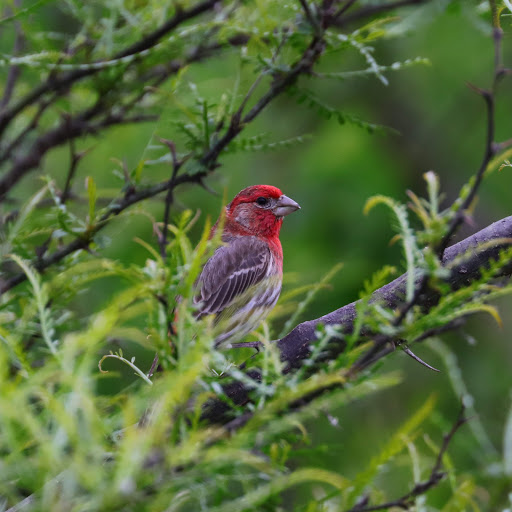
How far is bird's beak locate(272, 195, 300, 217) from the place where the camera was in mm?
5594

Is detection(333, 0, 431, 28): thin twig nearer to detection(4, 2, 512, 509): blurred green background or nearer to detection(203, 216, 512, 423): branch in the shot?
detection(203, 216, 512, 423): branch

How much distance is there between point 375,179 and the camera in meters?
7.67

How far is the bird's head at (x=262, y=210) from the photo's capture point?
18.5 feet

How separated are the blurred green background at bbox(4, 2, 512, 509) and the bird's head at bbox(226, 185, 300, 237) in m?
0.90

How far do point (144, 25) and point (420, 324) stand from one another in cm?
238

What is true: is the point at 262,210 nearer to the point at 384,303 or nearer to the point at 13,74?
the point at 13,74

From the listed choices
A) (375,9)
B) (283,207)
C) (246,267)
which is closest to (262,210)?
(283,207)

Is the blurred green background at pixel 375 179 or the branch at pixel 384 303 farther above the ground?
the branch at pixel 384 303

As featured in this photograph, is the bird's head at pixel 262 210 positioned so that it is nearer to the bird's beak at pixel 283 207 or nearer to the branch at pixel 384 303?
the bird's beak at pixel 283 207

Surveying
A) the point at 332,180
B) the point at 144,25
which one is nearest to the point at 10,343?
A: the point at 144,25

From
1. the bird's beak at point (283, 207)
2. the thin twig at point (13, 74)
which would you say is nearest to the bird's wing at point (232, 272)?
the bird's beak at point (283, 207)

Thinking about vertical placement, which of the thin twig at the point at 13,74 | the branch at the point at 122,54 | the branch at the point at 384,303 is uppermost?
the thin twig at the point at 13,74

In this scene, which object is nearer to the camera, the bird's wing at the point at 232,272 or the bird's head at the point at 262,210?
the bird's wing at the point at 232,272

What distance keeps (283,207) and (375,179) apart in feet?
7.54
